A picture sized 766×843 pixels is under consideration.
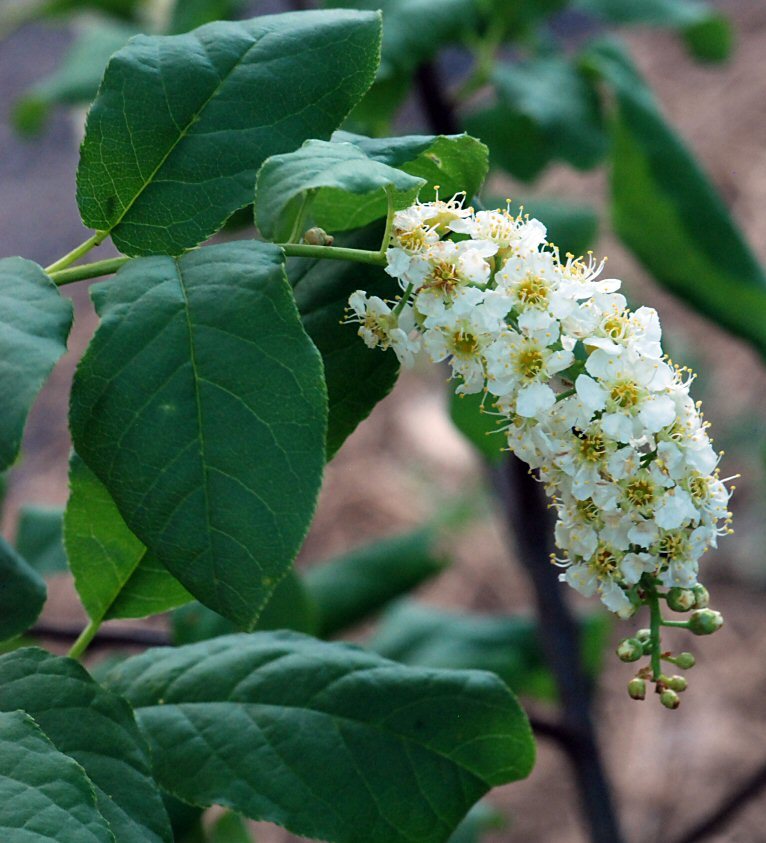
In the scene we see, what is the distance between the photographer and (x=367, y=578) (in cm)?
167

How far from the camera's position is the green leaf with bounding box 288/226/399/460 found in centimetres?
72

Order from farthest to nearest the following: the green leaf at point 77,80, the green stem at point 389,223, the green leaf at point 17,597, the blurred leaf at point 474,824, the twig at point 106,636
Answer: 1. the green leaf at point 77,80
2. the blurred leaf at point 474,824
3. the twig at point 106,636
4. the green leaf at point 17,597
5. the green stem at point 389,223

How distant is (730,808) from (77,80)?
1262mm

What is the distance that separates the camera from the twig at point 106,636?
122cm

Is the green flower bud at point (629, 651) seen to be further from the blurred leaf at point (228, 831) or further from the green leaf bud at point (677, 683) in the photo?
the blurred leaf at point (228, 831)

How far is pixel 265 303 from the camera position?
0.60 meters

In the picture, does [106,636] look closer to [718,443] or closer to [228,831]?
[228,831]

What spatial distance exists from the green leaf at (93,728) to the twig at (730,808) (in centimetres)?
85

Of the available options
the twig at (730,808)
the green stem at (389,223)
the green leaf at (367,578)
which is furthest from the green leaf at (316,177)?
the green leaf at (367,578)

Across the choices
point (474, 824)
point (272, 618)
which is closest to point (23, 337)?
point (272, 618)

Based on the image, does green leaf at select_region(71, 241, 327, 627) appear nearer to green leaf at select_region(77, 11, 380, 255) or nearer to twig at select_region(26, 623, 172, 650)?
green leaf at select_region(77, 11, 380, 255)

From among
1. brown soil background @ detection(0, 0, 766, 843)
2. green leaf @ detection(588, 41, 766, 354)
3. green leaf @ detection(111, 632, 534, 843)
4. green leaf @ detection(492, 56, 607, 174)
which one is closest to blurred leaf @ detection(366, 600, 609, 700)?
brown soil background @ detection(0, 0, 766, 843)

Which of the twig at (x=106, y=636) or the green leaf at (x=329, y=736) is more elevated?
the green leaf at (x=329, y=736)

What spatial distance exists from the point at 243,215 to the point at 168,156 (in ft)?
1.47
